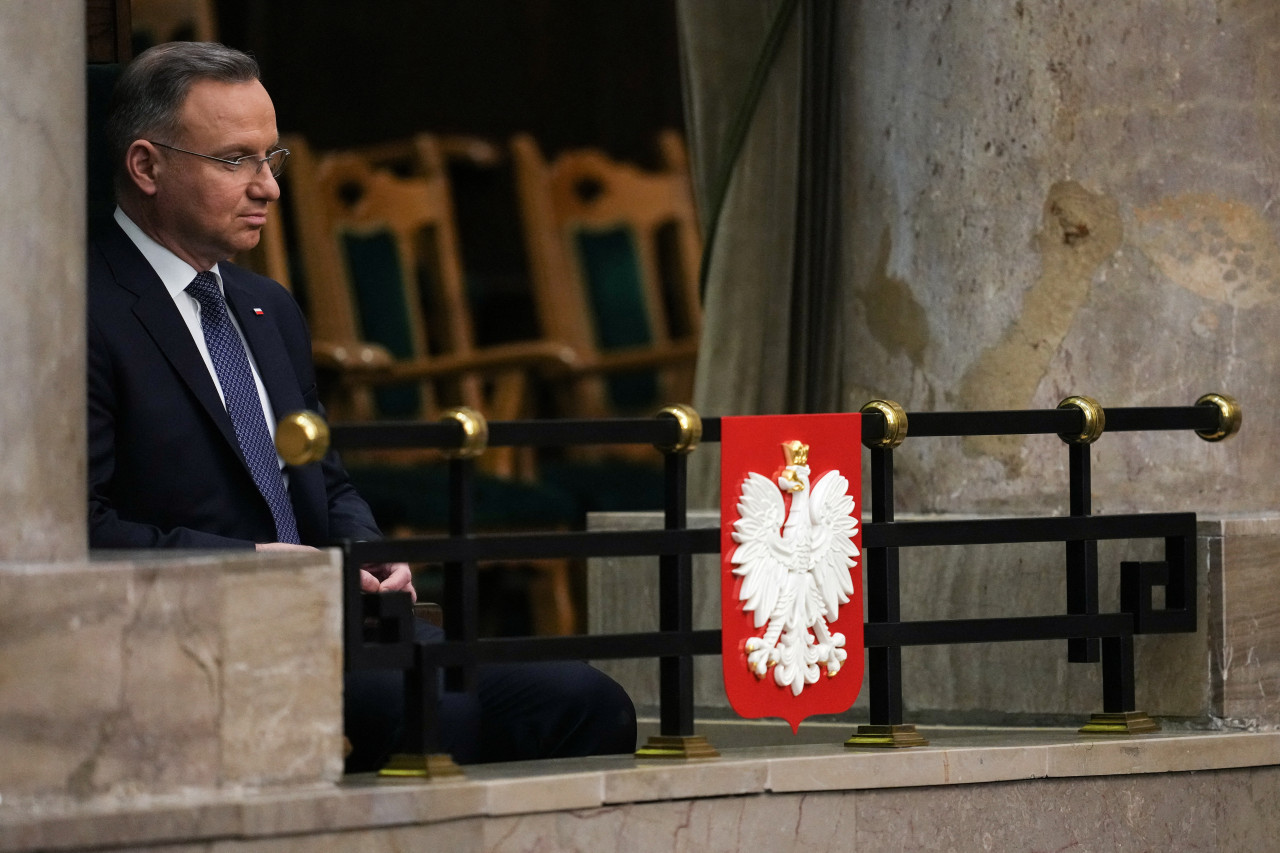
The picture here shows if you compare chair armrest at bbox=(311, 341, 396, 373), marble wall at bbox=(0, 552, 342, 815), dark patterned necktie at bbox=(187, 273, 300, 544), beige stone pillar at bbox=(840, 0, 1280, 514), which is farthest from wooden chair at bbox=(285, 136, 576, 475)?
marble wall at bbox=(0, 552, 342, 815)

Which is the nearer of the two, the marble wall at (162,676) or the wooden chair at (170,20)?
the marble wall at (162,676)

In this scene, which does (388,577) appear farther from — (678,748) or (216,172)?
(216,172)

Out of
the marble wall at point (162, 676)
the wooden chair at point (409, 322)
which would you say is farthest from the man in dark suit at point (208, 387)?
the wooden chair at point (409, 322)

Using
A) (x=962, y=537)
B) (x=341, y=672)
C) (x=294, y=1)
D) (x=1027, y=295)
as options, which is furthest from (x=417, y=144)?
(x=341, y=672)

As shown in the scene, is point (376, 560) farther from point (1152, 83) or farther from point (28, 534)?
point (1152, 83)

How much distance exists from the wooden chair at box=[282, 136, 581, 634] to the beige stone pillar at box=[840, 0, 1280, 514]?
2367 millimetres

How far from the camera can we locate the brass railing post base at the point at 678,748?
306cm

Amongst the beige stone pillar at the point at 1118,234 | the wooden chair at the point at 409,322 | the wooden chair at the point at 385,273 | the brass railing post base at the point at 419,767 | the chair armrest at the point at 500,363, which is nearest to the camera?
the brass railing post base at the point at 419,767

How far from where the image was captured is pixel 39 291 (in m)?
2.71

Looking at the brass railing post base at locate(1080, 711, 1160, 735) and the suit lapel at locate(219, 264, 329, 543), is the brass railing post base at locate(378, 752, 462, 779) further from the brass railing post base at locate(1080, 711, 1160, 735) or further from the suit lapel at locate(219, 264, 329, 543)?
the brass railing post base at locate(1080, 711, 1160, 735)

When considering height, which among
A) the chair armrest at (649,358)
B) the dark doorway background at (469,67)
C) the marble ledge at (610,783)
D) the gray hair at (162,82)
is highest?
the dark doorway background at (469,67)

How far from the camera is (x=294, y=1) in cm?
838

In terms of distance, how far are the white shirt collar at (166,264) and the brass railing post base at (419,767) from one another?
2.49 ft

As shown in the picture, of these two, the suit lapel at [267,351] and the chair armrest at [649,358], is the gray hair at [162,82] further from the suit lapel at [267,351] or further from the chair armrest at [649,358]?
the chair armrest at [649,358]
